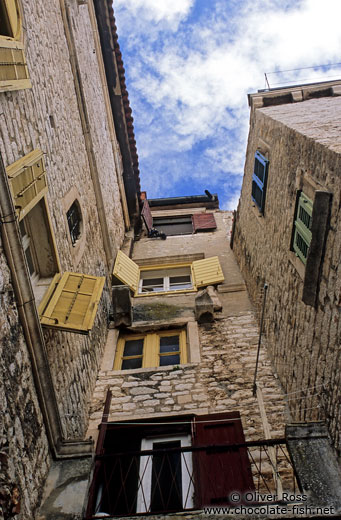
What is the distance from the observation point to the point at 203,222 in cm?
1334

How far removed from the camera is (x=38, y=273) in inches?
211

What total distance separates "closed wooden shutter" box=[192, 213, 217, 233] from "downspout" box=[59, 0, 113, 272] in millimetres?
4388

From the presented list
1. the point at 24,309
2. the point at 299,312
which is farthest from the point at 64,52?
the point at 299,312

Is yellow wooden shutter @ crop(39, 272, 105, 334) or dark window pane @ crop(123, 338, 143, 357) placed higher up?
yellow wooden shutter @ crop(39, 272, 105, 334)

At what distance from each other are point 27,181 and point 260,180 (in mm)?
4792

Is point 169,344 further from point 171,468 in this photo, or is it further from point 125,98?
point 125,98

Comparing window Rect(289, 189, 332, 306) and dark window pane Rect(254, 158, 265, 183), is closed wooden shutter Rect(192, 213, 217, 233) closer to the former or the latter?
dark window pane Rect(254, 158, 265, 183)

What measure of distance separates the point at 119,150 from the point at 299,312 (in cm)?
868

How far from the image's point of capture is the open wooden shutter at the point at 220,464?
4.88 metres

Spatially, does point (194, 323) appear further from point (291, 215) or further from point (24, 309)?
point (24, 309)

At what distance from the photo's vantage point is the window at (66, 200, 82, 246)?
6.75m

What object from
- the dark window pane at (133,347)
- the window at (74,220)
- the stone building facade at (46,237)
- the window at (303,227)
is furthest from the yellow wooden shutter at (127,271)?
the window at (303,227)

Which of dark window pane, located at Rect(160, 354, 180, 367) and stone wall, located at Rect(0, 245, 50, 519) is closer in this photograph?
stone wall, located at Rect(0, 245, 50, 519)

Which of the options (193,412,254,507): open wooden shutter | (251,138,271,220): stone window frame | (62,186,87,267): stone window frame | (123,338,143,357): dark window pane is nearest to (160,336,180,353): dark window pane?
(123,338,143,357): dark window pane
